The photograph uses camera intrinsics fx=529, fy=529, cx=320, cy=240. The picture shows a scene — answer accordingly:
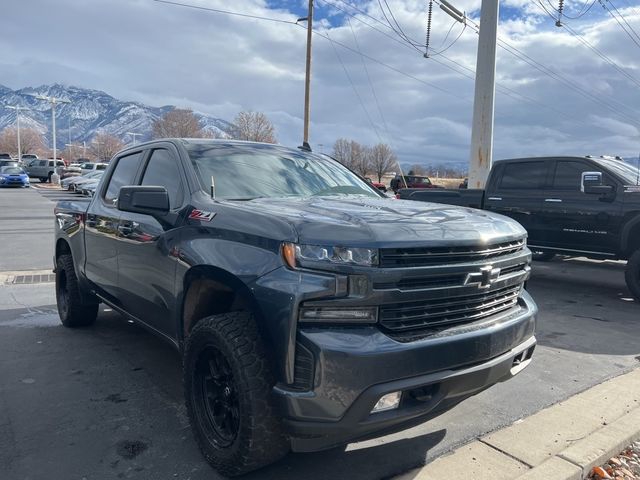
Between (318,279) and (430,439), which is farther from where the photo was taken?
(430,439)

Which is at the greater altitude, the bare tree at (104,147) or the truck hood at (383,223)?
the bare tree at (104,147)

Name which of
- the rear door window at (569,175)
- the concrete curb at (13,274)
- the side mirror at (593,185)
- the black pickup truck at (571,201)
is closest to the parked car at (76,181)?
the concrete curb at (13,274)

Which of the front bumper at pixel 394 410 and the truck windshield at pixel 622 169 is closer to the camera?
the front bumper at pixel 394 410

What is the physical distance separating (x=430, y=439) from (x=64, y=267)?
4.06 metres

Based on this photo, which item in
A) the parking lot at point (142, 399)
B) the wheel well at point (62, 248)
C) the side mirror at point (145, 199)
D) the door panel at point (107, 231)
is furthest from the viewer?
the wheel well at point (62, 248)

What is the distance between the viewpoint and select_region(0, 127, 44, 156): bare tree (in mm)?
114500

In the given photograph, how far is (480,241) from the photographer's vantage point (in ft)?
8.98

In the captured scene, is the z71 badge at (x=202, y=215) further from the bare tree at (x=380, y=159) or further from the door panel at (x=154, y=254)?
the bare tree at (x=380, y=159)

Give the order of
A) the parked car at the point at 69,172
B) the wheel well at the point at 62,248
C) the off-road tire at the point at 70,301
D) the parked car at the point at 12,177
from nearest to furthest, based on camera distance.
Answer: the off-road tire at the point at 70,301 → the wheel well at the point at 62,248 → the parked car at the point at 12,177 → the parked car at the point at 69,172

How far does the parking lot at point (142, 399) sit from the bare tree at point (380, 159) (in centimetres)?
7343

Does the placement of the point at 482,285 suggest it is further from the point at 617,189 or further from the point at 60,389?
the point at 617,189

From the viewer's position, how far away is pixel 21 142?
119 m

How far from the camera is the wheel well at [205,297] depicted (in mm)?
2920

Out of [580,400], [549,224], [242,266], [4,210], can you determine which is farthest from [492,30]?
[4,210]
